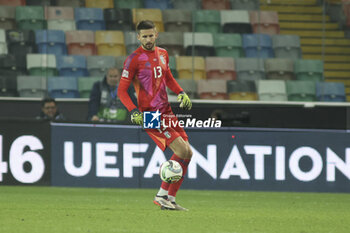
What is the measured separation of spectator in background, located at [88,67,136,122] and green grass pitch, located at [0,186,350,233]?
Result: 1.34 m

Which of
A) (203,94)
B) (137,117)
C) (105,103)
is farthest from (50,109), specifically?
(137,117)

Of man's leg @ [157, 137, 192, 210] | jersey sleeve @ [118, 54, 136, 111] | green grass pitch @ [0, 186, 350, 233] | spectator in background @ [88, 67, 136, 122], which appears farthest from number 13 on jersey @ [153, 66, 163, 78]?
spectator in background @ [88, 67, 136, 122]

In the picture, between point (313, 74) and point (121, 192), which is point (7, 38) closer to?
point (121, 192)

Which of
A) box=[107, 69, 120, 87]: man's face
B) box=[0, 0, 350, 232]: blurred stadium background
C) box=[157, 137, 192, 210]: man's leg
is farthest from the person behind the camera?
box=[107, 69, 120, 87]: man's face

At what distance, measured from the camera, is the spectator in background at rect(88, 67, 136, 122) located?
11.5 metres

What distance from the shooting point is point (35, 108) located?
1248cm

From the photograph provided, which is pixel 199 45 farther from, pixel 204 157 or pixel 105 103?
pixel 204 157

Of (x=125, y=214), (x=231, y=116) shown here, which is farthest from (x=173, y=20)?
(x=125, y=214)

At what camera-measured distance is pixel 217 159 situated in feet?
37.1

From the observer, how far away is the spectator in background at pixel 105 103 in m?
11.5

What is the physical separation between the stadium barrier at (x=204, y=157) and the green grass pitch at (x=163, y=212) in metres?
0.31

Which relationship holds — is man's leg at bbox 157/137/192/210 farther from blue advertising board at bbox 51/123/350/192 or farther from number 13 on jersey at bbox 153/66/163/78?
blue advertising board at bbox 51/123/350/192

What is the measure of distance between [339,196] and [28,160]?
5.02 metres

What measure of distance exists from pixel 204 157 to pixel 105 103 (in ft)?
6.31
